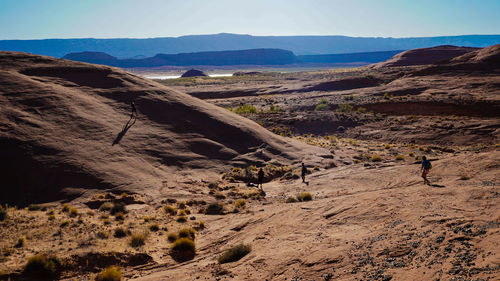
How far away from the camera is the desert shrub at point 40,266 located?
33.6 ft

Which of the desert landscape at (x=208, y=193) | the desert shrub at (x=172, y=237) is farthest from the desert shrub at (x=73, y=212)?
the desert shrub at (x=172, y=237)

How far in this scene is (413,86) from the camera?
5284 cm

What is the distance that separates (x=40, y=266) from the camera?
1032 centimetres

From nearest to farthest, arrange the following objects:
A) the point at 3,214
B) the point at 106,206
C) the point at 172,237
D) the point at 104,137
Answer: the point at 3,214 → the point at 172,237 → the point at 106,206 → the point at 104,137

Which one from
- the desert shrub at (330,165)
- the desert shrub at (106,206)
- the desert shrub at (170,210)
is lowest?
the desert shrub at (170,210)

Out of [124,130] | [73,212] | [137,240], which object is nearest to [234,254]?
[137,240]

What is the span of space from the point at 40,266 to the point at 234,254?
609 centimetres

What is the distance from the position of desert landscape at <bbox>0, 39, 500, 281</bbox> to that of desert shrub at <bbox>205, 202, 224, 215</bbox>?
0.12 metres

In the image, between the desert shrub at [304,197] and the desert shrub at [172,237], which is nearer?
the desert shrub at [172,237]

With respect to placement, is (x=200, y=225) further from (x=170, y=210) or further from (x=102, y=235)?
(x=102, y=235)

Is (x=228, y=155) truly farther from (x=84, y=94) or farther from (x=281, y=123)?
(x=281, y=123)

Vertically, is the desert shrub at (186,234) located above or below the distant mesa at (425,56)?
below

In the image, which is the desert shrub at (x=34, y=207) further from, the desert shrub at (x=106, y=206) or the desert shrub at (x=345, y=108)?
the desert shrub at (x=345, y=108)

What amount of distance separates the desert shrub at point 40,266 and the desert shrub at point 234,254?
5267 millimetres
